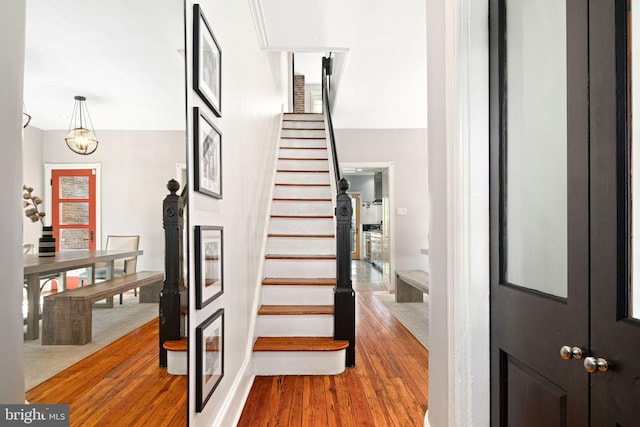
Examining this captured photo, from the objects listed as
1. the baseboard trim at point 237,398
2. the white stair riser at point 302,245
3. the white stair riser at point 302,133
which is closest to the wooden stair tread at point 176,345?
the baseboard trim at point 237,398

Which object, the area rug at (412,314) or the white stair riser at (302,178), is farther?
the white stair riser at (302,178)

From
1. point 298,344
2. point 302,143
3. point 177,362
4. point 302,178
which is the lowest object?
point 298,344

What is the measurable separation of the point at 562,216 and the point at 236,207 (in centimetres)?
167

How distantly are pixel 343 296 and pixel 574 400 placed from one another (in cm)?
201

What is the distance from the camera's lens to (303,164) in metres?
5.16

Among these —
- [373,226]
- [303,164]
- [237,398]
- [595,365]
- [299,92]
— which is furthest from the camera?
[373,226]

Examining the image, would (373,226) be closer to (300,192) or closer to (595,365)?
(300,192)

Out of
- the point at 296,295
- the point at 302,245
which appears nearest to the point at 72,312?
the point at 296,295

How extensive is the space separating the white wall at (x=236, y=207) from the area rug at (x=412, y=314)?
1.78m

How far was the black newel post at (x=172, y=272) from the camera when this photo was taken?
1.12m

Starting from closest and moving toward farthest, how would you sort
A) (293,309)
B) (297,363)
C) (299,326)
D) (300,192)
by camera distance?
(297,363) → (299,326) → (293,309) → (300,192)

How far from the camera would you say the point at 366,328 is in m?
4.10

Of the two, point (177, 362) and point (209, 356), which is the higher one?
point (177, 362)

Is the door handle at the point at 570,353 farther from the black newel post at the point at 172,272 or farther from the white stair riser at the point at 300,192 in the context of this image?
the white stair riser at the point at 300,192
